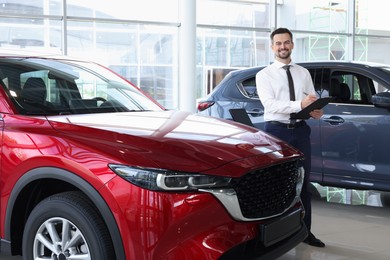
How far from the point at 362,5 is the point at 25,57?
36.6 feet

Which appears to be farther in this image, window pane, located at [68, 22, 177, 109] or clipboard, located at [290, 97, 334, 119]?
window pane, located at [68, 22, 177, 109]

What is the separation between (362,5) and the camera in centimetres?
1257

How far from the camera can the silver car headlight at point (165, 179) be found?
2006mm

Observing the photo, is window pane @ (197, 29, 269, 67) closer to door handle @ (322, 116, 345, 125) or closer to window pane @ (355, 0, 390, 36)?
window pane @ (355, 0, 390, 36)

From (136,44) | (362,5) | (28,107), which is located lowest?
(28,107)

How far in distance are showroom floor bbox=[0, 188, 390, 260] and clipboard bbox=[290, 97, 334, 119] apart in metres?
0.89

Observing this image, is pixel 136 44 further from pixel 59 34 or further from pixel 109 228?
pixel 109 228

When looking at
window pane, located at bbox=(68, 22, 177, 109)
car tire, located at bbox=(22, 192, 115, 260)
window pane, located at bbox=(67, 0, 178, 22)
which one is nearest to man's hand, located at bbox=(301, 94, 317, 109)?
car tire, located at bbox=(22, 192, 115, 260)

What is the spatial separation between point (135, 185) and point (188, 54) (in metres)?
7.23

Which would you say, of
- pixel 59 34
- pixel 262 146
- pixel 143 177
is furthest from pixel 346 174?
pixel 59 34

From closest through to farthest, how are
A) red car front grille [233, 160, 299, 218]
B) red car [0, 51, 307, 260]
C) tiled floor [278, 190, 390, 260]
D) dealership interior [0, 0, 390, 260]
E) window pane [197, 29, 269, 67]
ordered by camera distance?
1. red car [0, 51, 307, 260]
2. red car front grille [233, 160, 299, 218]
3. tiled floor [278, 190, 390, 260]
4. dealership interior [0, 0, 390, 260]
5. window pane [197, 29, 269, 67]

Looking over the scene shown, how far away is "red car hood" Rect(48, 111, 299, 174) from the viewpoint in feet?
6.87

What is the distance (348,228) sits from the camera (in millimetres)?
3900

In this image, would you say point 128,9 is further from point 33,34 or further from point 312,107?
point 312,107
